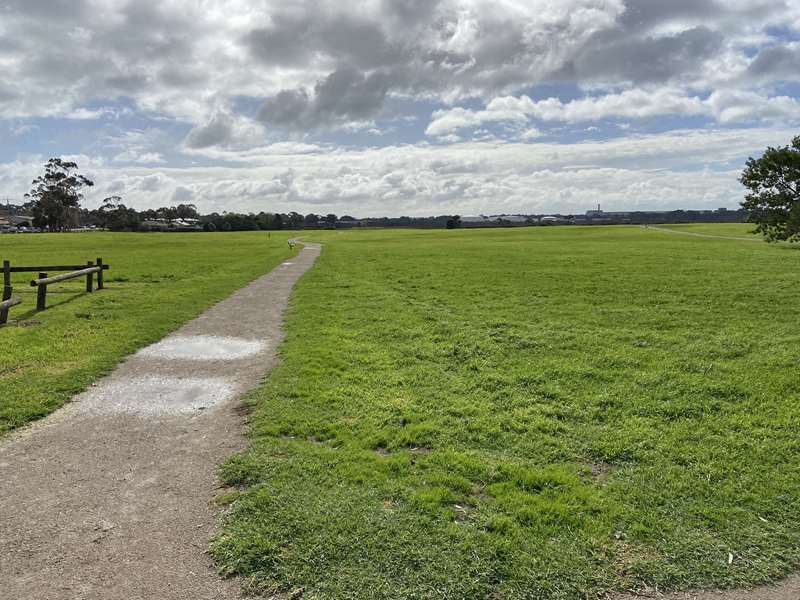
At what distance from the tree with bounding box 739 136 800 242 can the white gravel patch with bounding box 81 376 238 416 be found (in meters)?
41.4

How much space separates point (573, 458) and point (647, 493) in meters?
0.86

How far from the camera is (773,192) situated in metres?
40.3

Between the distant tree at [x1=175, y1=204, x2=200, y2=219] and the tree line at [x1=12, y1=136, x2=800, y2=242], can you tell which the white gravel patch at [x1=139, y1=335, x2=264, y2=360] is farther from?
the distant tree at [x1=175, y1=204, x2=200, y2=219]

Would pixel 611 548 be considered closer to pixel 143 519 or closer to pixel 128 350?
pixel 143 519

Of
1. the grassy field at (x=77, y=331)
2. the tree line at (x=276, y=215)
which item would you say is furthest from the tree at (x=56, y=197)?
the grassy field at (x=77, y=331)

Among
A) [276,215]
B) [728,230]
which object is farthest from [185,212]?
[728,230]

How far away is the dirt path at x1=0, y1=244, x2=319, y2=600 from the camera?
3545mm

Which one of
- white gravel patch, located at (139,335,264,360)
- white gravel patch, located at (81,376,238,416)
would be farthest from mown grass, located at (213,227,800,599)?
white gravel patch, located at (139,335,264,360)

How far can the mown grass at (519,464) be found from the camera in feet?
12.1

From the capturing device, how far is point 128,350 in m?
10.1

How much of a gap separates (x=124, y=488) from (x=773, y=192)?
47.4 metres

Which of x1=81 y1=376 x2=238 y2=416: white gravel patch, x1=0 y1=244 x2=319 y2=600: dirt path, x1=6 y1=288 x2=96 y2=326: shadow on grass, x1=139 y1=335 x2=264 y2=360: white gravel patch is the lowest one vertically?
x1=0 y1=244 x2=319 y2=600: dirt path

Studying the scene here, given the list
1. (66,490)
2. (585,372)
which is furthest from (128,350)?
(585,372)

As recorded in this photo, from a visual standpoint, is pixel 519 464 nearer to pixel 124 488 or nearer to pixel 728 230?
pixel 124 488
